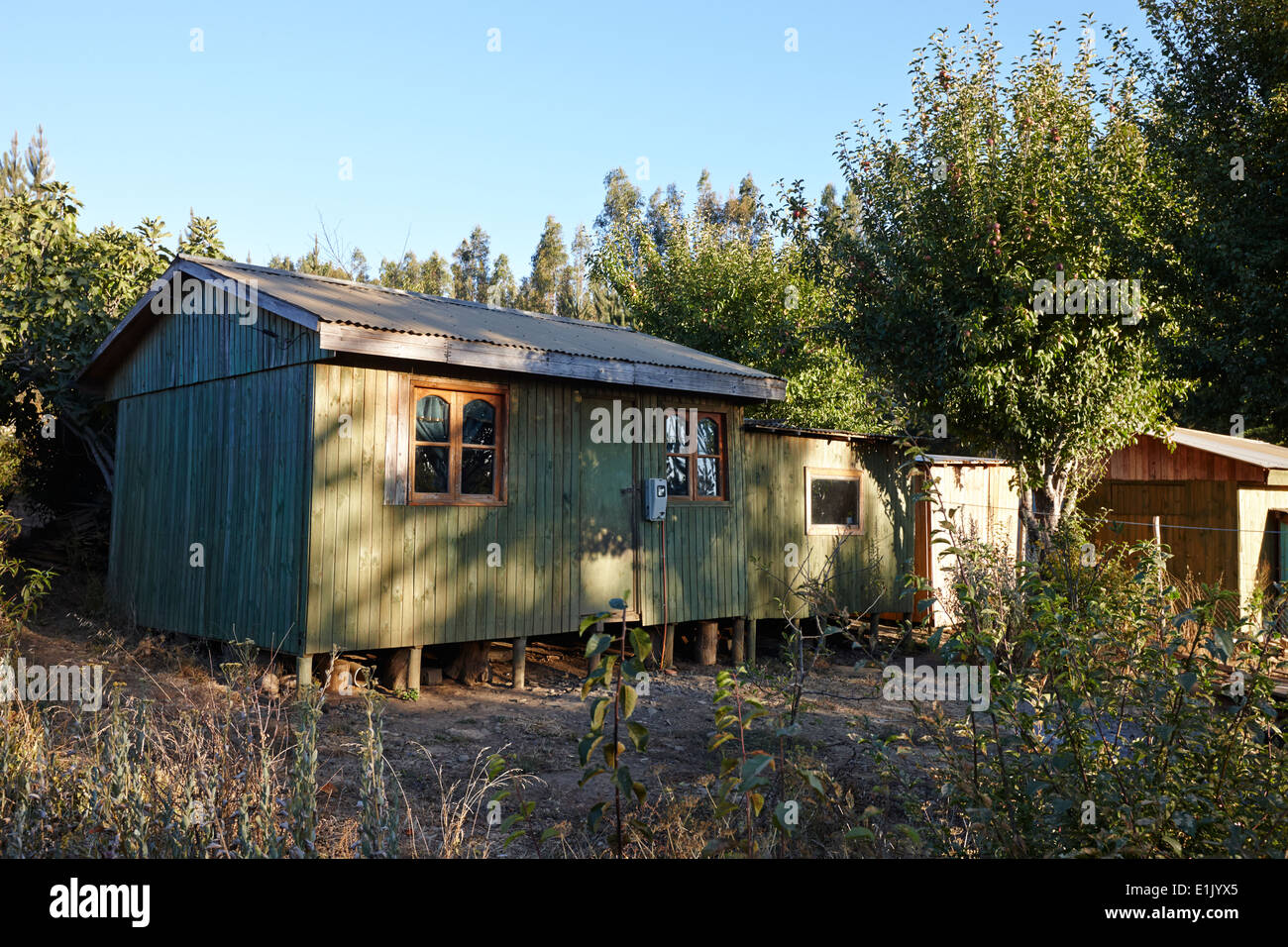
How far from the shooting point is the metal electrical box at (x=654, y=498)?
10.7 m

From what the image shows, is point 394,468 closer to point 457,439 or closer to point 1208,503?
point 457,439

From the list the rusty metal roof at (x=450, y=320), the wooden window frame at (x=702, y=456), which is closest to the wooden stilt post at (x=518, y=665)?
the wooden window frame at (x=702, y=456)

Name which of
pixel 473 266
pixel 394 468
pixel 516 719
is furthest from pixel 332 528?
pixel 473 266

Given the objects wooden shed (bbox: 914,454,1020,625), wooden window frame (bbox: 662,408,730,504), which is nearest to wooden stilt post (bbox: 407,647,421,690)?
wooden window frame (bbox: 662,408,730,504)

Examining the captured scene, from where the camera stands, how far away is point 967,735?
4109mm

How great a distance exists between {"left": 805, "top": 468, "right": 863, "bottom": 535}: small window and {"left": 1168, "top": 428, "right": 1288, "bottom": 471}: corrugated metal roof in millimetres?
4681

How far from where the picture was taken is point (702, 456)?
11.5 metres

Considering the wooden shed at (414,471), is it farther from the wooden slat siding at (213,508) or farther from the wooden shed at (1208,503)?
the wooden shed at (1208,503)

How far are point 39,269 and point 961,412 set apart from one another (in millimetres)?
13085

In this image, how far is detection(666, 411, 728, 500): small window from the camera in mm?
11156

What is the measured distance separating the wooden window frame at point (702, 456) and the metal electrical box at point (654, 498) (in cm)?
24
